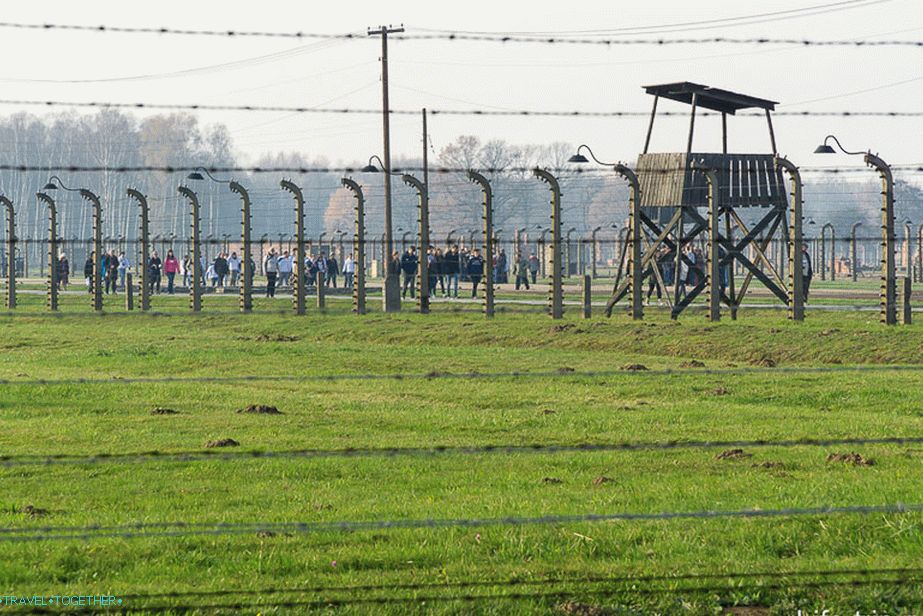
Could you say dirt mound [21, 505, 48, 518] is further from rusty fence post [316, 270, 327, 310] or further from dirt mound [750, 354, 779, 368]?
rusty fence post [316, 270, 327, 310]

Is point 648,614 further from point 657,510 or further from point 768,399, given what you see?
point 768,399

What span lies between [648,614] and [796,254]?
16.7 metres

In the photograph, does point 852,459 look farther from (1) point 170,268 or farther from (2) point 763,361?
(1) point 170,268

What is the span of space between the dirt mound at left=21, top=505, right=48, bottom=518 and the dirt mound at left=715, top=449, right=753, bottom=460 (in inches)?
208

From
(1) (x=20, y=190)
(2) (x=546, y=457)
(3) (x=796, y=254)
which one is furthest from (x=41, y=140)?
(2) (x=546, y=457)

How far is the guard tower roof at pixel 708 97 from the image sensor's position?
31.1 meters

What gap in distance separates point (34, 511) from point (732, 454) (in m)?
5.54

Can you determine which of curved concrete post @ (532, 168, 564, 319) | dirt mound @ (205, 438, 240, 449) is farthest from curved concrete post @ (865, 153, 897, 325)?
dirt mound @ (205, 438, 240, 449)

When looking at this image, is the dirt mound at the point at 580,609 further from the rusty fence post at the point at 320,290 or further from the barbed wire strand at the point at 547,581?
the rusty fence post at the point at 320,290

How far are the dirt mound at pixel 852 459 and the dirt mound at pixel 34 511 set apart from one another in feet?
19.7

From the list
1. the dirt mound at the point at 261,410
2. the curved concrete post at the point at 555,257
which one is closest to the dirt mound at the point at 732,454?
the dirt mound at the point at 261,410

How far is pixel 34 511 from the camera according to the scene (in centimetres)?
1007

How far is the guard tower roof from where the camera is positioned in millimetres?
31125

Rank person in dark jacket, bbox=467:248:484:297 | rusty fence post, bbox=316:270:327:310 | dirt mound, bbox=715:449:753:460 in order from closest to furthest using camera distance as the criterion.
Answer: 1. dirt mound, bbox=715:449:753:460
2. rusty fence post, bbox=316:270:327:310
3. person in dark jacket, bbox=467:248:484:297
